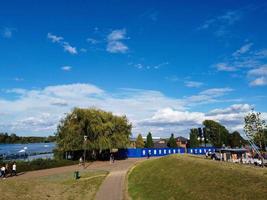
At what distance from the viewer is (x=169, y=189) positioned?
27.6 m

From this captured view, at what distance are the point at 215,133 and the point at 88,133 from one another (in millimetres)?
83002

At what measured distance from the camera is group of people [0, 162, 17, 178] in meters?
42.8

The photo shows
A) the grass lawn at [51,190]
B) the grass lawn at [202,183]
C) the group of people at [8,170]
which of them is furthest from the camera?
the group of people at [8,170]

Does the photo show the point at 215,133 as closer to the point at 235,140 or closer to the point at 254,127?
the point at 235,140

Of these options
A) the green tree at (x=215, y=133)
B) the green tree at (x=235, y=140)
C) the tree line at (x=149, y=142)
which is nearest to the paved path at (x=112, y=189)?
the tree line at (x=149, y=142)

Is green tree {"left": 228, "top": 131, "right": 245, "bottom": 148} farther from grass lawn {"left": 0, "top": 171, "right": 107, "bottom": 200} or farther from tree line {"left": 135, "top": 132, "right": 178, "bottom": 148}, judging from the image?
grass lawn {"left": 0, "top": 171, "right": 107, "bottom": 200}

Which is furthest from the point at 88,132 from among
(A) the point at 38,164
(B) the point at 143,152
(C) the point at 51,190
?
(C) the point at 51,190

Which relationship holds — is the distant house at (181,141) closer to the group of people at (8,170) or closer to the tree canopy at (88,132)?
the tree canopy at (88,132)

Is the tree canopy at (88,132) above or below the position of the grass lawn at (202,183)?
above

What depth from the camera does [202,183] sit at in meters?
25.3

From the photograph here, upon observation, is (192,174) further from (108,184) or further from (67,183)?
(67,183)

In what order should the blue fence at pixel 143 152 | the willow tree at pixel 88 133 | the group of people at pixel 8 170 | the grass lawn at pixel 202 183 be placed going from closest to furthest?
the grass lawn at pixel 202 183 < the group of people at pixel 8 170 < the willow tree at pixel 88 133 < the blue fence at pixel 143 152

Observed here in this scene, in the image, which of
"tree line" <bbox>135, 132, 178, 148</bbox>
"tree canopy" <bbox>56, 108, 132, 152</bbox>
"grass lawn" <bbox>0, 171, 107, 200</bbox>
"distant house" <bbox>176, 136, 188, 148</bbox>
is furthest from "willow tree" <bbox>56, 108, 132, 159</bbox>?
"distant house" <bbox>176, 136, 188, 148</bbox>

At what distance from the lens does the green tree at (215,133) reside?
13550 centimetres
